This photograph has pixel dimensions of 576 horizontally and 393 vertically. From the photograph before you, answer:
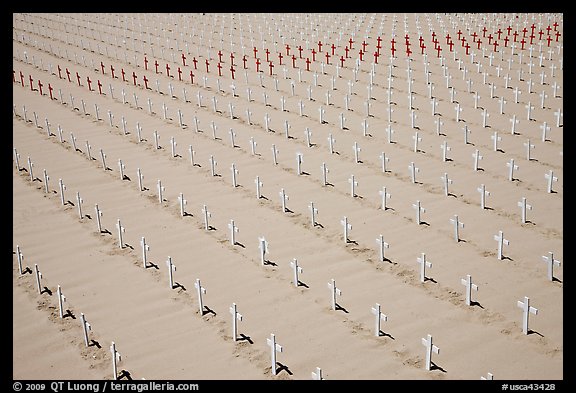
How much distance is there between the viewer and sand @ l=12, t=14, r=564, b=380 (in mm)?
10844

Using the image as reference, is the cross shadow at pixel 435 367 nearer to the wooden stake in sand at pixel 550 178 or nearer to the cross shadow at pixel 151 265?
the cross shadow at pixel 151 265

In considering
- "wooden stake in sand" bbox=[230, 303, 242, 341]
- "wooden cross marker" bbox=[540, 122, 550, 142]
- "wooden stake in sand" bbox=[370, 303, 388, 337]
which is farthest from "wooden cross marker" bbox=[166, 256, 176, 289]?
"wooden cross marker" bbox=[540, 122, 550, 142]

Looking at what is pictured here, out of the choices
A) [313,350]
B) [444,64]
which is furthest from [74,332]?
[444,64]

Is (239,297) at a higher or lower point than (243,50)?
lower

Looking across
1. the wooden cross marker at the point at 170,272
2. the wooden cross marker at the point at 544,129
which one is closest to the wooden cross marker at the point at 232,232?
the wooden cross marker at the point at 170,272

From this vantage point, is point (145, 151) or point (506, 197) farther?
point (145, 151)

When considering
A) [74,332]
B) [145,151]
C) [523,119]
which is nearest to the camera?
[74,332]

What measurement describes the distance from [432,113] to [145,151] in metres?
9.77

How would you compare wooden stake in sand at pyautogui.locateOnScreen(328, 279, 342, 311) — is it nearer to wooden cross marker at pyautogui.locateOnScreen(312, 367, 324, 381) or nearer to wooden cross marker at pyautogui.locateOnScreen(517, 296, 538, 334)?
wooden cross marker at pyautogui.locateOnScreen(312, 367, 324, 381)

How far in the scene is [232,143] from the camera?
21.0 meters

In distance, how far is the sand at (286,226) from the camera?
10844 millimetres
